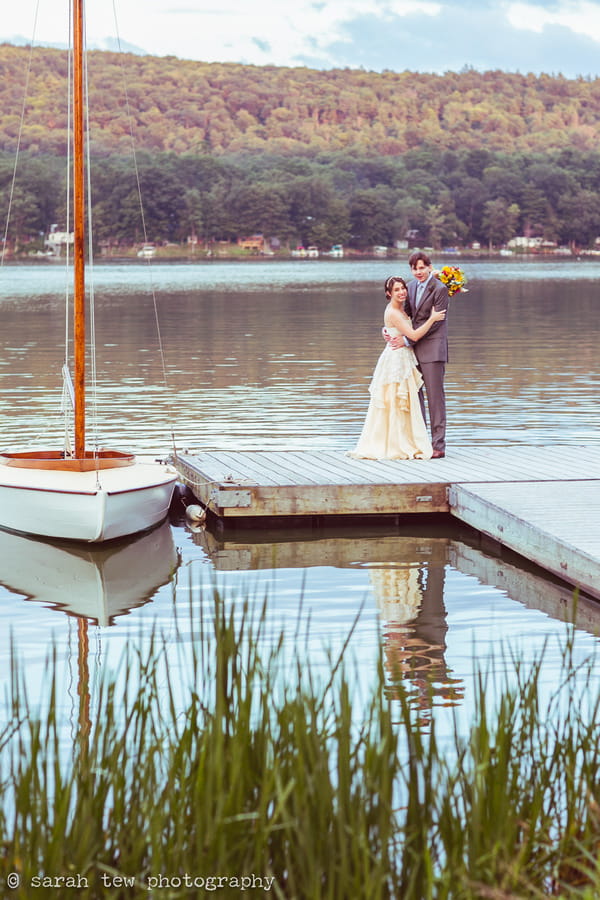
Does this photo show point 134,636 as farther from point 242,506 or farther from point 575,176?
point 575,176

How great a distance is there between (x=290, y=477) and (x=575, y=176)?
564 ft

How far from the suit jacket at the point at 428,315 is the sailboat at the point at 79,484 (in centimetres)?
264

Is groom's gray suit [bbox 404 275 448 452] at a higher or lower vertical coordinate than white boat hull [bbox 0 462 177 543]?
higher

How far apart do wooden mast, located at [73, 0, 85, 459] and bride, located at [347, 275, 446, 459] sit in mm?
2597

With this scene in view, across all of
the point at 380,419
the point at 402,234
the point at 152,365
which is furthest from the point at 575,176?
the point at 380,419

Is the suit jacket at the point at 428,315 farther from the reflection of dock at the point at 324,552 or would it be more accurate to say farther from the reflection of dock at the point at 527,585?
the reflection of dock at the point at 527,585

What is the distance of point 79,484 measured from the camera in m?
10.7

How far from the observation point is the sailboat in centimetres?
1071

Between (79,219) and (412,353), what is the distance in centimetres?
323

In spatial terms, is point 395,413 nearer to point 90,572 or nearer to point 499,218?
point 90,572

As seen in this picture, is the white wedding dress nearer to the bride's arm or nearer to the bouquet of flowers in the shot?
the bride's arm

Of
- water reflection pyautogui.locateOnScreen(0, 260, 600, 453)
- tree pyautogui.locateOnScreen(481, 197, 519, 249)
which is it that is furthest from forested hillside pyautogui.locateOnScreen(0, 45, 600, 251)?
water reflection pyautogui.locateOnScreen(0, 260, 600, 453)

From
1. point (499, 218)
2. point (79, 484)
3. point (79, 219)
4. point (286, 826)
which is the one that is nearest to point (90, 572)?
point (79, 484)

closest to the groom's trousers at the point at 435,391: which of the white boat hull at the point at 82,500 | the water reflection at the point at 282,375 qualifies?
the white boat hull at the point at 82,500
